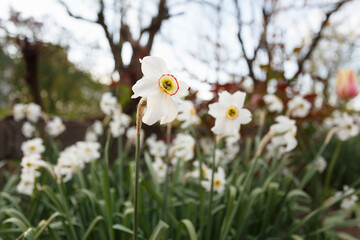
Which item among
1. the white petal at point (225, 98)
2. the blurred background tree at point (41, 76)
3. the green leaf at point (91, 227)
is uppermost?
the blurred background tree at point (41, 76)

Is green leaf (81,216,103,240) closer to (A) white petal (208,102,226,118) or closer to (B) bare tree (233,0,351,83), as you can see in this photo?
(A) white petal (208,102,226,118)

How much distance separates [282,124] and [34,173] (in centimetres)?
125

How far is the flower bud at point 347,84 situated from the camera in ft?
9.53

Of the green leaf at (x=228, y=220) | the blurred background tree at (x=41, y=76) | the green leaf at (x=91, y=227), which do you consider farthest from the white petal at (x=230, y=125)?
the blurred background tree at (x=41, y=76)

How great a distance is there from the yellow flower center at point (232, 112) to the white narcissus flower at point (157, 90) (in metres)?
0.36

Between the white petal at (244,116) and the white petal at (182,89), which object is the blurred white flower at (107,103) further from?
the white petal at (182,89)

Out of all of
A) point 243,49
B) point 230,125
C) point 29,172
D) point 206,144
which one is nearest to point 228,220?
point 230,125

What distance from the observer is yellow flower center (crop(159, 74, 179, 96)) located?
81 centimetres

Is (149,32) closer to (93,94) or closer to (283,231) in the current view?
(283,231)

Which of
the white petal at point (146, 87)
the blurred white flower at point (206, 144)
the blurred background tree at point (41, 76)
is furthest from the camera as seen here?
the blurred background tree at point (41, 76)

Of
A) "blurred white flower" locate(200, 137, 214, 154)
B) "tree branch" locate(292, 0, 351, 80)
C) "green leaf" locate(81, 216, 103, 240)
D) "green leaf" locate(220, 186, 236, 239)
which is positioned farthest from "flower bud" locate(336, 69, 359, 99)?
"green leaf" locate(81, 216, 103, 240)

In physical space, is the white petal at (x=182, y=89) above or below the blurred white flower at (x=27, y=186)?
above

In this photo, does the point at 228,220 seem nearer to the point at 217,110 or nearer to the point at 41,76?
the point at 217,110

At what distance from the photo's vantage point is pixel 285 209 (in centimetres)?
195
